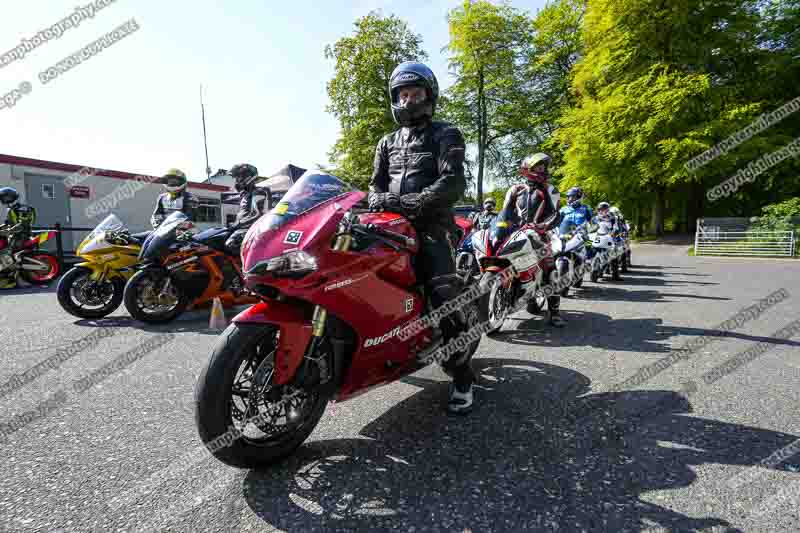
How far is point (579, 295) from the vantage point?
7961mm

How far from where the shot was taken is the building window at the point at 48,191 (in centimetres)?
1508

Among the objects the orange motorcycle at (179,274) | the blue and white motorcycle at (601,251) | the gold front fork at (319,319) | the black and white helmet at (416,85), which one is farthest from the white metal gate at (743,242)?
the gold front fork at (319,319)

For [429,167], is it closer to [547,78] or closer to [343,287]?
[343,287]

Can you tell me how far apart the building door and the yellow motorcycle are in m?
11.3

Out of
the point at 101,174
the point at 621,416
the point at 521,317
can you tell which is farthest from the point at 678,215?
the point at 101,174

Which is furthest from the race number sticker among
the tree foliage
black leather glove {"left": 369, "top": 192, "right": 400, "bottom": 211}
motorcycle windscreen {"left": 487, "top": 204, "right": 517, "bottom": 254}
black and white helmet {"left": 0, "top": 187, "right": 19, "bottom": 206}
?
the tree foliage

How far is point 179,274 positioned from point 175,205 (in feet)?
8.52

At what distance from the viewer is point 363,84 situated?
2778 cm

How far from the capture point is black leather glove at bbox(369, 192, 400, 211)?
261 cm

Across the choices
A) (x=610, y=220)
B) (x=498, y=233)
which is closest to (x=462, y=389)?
(x=498, y=233)

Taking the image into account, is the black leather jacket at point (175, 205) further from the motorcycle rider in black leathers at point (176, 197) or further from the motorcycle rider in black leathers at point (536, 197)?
the motorcycle rider in black leathers at point (536, 197)

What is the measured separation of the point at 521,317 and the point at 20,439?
527cm

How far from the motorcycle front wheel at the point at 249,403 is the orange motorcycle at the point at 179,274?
3.69 metres

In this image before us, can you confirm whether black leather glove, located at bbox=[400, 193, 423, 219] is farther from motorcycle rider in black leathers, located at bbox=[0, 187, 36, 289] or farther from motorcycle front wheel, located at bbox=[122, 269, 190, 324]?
motorcycle rider in black leathers, located at bbox=[0, 187, 36, 289]
